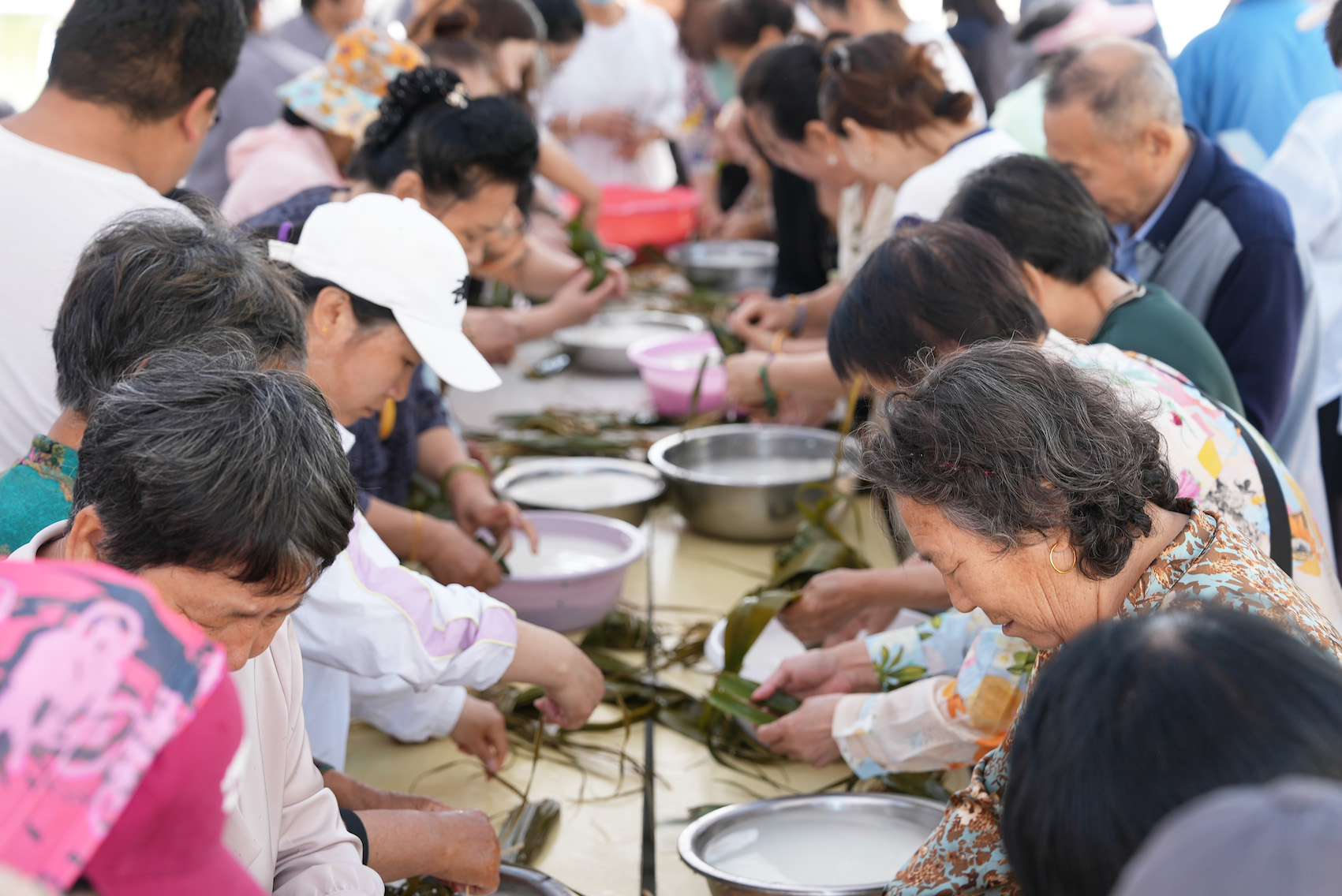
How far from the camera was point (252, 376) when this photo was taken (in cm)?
115

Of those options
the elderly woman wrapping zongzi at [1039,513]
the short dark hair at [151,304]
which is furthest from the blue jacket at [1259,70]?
the short dark hair at [151,304]

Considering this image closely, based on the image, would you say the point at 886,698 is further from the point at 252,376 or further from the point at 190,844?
the point at 190,844

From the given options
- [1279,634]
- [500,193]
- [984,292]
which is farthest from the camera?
[500,193]

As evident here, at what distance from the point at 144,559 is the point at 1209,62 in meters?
3.69

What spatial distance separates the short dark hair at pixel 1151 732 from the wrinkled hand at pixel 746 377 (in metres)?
2.39

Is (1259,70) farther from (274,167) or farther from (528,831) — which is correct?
(528,831)

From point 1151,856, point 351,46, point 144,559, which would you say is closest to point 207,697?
point 144,559

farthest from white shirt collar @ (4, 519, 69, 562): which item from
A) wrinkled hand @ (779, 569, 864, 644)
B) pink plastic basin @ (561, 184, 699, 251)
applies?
pink plastic basin @ (561, 184, 699, 251)

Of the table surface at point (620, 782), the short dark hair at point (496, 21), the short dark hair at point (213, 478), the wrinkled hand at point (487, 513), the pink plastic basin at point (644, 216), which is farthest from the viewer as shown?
the pink plastic basin at point (644, 216)

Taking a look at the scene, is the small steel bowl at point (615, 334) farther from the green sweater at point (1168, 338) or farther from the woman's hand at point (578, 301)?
the green sweater at point (1168, 338)

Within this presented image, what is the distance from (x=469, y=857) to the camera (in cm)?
155

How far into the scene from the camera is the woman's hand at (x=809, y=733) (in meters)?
1.91

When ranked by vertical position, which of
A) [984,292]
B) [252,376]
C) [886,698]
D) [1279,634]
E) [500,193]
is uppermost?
[1279,634]

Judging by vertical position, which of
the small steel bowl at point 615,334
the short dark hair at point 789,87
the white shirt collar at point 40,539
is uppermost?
the white shirt collar at point 40,539
